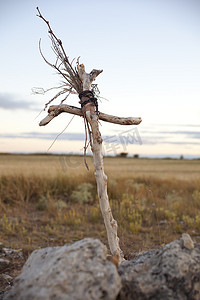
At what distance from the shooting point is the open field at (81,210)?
6.25m

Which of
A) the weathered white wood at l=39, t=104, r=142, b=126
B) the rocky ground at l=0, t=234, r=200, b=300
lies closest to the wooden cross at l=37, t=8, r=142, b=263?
the weathered white wood at l=39, t=104, r=142, b=126

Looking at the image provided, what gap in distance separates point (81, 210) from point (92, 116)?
18.4 ft

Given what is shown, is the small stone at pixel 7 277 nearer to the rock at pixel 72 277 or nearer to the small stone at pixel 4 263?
the small stone at pixel 4 263

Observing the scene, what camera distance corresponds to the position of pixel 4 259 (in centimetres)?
504

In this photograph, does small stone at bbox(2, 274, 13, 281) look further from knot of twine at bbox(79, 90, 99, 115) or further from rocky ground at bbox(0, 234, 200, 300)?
knot of twine at bbox(79, 90, 99, 115)

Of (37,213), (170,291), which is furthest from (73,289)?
(37,213)

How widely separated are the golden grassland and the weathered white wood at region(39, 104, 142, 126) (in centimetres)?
119

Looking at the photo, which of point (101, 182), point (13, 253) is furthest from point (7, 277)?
point (101, 182)

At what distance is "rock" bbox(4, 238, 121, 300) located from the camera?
1932mm

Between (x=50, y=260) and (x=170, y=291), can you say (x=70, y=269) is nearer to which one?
(x=50, y=260)

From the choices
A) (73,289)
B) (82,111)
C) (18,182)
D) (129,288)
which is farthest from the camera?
(18,182)

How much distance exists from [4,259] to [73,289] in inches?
140

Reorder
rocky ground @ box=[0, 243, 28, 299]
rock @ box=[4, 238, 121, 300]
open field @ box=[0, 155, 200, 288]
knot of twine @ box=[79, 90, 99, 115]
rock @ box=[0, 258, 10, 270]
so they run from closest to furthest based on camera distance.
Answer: rock @ box=[4, 238, 121, 300]
knot of twine @ box=[79, 90, 99, 115]
rocky ground @ box=[0, 243, 28, 299]
rock @ box=[0, 258, 10, 270]
open field @ box=[0, 155, 200, 288]

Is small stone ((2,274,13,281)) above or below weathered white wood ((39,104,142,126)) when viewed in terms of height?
below
